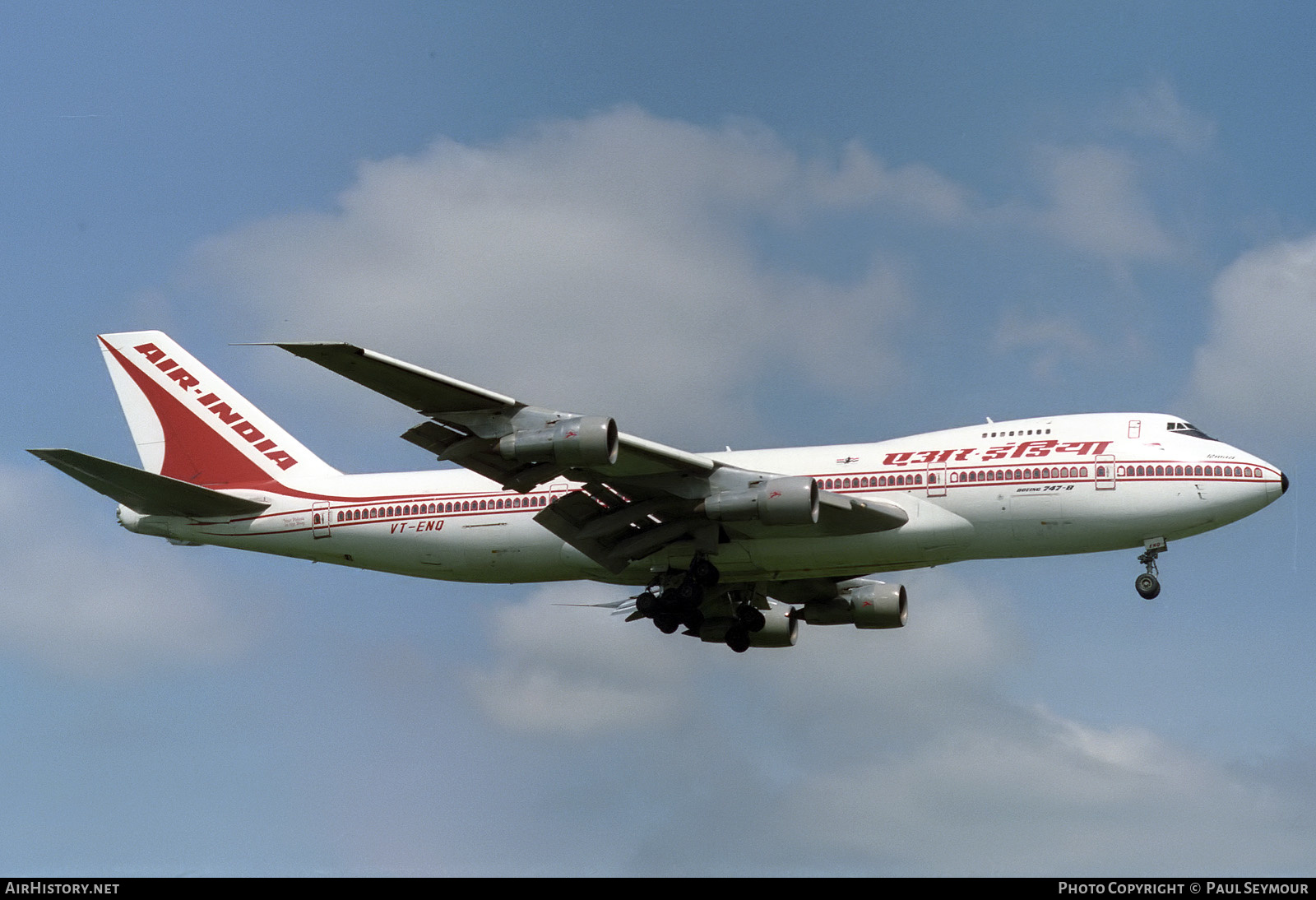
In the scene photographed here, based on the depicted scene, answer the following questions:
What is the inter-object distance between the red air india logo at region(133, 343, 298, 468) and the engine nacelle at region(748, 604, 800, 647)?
14.8 meters

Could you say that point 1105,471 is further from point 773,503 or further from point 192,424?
point 192,424

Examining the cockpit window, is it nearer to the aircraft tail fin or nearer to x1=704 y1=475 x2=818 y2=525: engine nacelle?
x1=704 y1=475 x2=818 y2=525: engine nacelle

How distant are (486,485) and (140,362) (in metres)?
13.9

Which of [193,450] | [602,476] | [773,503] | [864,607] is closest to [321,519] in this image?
[193,450]

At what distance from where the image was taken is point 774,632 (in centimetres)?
5000

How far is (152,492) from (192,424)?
4784 millimetres

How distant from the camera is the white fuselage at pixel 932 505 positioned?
41.7 m

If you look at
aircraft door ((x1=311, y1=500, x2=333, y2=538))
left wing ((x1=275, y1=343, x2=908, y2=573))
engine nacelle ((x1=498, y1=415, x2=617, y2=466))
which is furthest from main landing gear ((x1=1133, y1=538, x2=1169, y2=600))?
aircraft door ((x1=311, y1=500, x2=333, y2=538))

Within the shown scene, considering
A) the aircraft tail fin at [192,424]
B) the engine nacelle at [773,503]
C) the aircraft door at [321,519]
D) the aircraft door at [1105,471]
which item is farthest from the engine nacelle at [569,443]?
the aircraft door at [1105,471]

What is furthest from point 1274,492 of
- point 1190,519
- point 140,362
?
point 140,362

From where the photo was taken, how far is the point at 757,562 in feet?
144

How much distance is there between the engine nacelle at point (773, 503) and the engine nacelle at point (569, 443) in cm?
356

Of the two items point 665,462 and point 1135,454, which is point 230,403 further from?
point 1135,454

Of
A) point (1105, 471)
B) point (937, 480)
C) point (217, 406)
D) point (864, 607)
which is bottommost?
point (864, 607)
